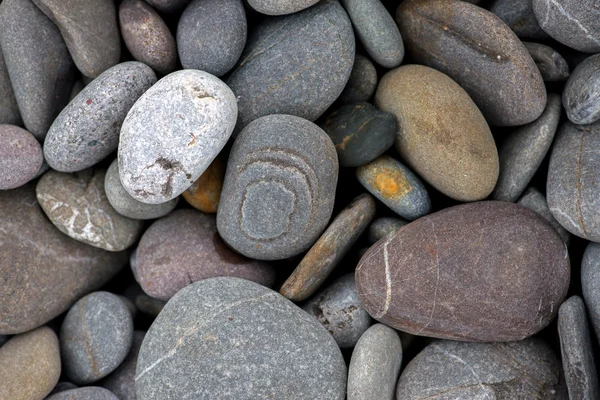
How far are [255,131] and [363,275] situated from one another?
2.47ft

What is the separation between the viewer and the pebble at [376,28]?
224 cm

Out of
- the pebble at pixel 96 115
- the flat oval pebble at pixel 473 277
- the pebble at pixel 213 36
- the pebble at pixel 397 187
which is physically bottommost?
the flat oval pebble at pixel 473 277

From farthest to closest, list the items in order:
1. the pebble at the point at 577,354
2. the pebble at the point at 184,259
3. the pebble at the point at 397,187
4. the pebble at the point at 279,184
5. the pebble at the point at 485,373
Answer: the pebble at the point at 184,259 → the pebble at the point at 397,187 → the pebble at the point at 279,184 → the pebble at the point at 485,373 → the pebble at the point at 577,354

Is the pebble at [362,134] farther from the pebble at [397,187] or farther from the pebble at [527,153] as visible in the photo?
the pebble at [527,153]

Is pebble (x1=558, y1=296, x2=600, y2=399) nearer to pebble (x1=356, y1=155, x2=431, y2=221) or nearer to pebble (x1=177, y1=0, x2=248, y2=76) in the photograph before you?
pebble (x1=356, y1=155, x2=431, y2=221)

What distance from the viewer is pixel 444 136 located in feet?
7.24

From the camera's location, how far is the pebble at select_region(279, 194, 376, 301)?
2.23 metres

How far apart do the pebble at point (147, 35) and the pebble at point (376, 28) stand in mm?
808

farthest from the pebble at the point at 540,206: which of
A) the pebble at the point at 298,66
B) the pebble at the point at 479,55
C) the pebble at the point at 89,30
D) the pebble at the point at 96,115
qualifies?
the pebble at the point at 89,30

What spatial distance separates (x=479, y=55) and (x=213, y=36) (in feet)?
3.78

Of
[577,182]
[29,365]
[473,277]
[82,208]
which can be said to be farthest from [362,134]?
[29,365]

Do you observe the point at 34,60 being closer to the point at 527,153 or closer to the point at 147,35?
the point at 147,35

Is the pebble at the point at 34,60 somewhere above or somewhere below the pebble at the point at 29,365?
above

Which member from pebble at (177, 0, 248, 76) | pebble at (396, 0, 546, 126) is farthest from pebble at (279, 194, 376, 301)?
pebble at (177, 0, 248, 76)
